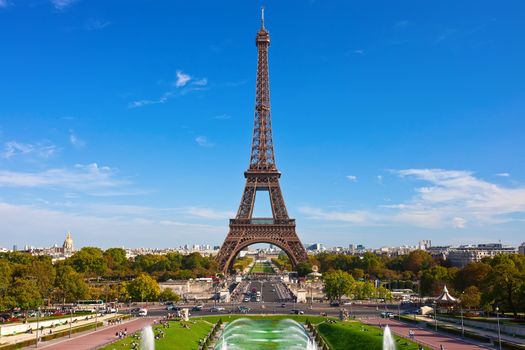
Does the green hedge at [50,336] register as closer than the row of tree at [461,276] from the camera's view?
Yes

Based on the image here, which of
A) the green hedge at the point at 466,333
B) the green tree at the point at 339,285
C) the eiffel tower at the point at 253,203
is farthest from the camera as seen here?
the eiffel tower at the point at 253,203

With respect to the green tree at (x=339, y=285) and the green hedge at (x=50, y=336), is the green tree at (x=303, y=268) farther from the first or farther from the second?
the green hedge at (x=50, y=336)

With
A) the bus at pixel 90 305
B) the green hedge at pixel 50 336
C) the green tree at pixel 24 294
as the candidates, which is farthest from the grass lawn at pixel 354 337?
the bus at pixel 90 305

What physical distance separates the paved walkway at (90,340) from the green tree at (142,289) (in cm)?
1949

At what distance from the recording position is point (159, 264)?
116 metres

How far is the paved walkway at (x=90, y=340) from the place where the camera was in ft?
129

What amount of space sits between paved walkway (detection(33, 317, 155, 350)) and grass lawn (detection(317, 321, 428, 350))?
18.7m

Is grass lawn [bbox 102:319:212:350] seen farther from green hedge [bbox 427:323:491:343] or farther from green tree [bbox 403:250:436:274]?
green tree [bbox 403:250:436:274]

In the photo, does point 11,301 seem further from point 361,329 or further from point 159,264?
point 159,264

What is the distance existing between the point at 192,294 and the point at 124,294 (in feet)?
46.1

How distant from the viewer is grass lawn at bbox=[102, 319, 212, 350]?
129 ft

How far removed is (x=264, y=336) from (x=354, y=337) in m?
8.95

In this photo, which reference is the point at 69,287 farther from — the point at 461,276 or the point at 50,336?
the point at 461,276

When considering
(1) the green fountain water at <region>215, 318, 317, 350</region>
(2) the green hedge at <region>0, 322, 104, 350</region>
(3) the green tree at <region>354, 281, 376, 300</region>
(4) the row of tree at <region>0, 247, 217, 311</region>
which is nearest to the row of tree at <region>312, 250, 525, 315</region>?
(3) the green tree at <region>354, 281, 376, 300</region>
